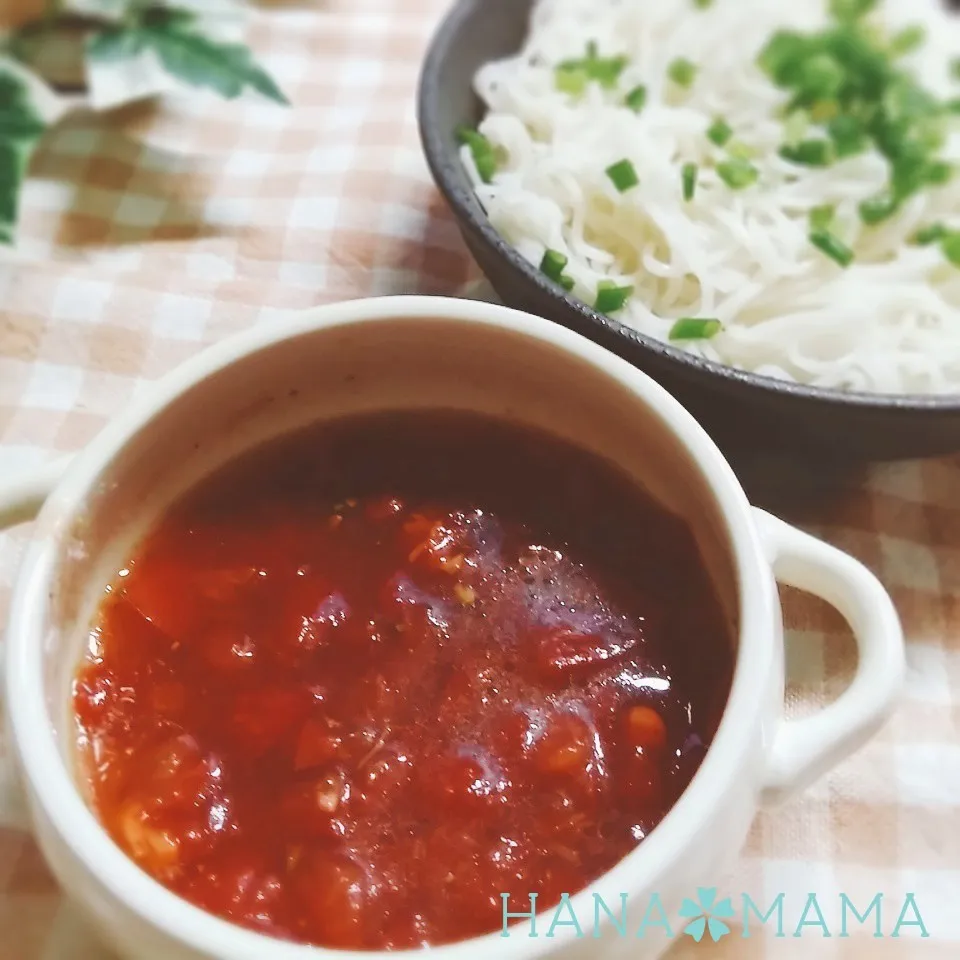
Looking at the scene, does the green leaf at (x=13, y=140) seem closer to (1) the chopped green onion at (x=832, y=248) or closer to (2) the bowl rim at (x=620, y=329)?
(2) the bowl rim at (x=620, y=329)

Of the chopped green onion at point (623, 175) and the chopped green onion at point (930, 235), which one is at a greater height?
the chopped green onion at point (623, 175)

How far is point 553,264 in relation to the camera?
1095 mm

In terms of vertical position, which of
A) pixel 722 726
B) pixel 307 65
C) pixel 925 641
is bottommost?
pixel 925 641

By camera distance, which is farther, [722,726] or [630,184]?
[630,184]

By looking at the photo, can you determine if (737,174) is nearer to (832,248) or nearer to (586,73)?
(832,248)

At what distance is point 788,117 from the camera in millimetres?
1385

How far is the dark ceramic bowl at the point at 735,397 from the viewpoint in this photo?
94 cm

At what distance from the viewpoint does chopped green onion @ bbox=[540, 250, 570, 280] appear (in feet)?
3.58

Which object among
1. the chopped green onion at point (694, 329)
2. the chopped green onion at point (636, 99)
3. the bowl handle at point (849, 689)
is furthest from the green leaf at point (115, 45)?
the bowl handle at point (849, 689)

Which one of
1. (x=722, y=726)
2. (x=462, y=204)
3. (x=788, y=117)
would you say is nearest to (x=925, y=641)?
(x=722, y=726)

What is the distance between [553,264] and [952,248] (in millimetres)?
496

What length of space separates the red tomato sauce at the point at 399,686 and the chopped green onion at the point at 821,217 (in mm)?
606

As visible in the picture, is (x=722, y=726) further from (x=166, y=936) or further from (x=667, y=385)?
(x=667, y=385)

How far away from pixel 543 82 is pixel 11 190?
0.69 m
